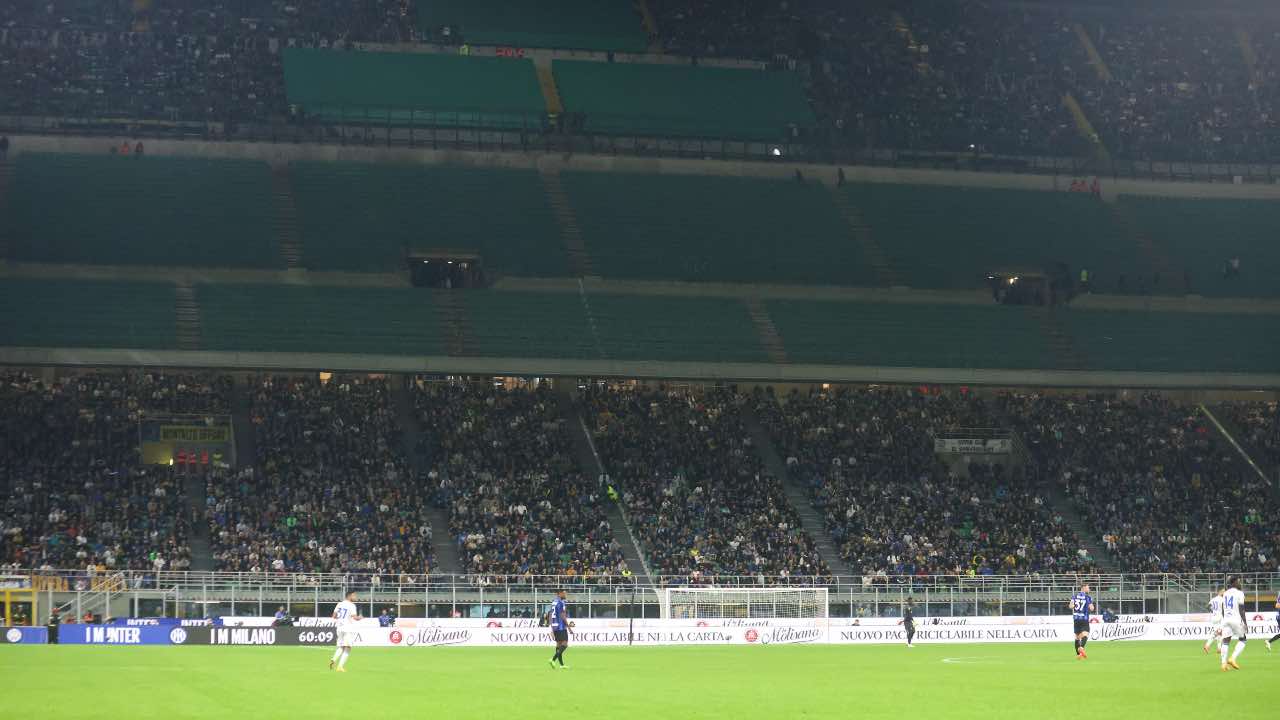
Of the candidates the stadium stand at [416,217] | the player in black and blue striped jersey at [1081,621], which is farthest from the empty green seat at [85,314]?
the player in black and blue striped jersey at [1081,621]

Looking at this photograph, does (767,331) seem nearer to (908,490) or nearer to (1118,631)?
(908,490)

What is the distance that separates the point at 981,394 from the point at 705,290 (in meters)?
12.8

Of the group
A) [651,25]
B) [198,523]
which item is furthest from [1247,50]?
[198,523]

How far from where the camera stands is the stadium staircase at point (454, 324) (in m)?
65.3

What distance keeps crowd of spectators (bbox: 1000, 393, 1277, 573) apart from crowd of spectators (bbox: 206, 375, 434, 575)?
25.7 metres

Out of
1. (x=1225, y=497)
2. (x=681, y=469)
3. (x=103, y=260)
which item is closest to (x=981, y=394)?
(x=1225, y=497)

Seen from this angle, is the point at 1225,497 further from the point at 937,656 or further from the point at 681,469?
the point at 937,656

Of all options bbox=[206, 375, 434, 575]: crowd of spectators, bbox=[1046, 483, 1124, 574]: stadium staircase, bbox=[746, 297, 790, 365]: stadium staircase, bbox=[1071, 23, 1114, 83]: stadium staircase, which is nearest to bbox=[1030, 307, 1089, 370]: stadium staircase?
bbox=[1046, 483, 1124, 574]: stadium staircase

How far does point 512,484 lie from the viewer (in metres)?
59.0

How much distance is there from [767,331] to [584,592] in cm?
2128

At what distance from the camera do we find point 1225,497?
64.3 m

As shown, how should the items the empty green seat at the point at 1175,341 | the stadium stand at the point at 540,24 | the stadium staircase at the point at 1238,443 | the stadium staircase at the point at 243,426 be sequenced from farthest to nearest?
the stadium stand at the point at 540,24, the empty green seat at the point at 1175,341, the stadium staircase at the point at 1238,443, the stadium staircase at the point at 243,426

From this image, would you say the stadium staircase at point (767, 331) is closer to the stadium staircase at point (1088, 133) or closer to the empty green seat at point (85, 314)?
the stadium staircase at point (1088, 133)

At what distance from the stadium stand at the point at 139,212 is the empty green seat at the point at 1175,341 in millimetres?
35187
